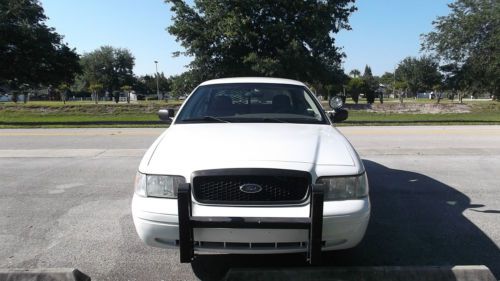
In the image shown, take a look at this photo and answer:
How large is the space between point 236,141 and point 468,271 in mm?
1999

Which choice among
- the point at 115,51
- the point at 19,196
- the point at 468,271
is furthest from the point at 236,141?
the point at 115,51

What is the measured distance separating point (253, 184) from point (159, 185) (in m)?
0.73

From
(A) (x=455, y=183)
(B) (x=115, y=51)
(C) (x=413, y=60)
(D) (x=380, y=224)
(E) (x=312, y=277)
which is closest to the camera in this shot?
(E) (x=312, y=277)

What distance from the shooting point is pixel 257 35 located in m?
22.5

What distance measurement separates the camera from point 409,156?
9.96 meters

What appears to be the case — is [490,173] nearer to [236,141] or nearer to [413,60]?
[236,141]

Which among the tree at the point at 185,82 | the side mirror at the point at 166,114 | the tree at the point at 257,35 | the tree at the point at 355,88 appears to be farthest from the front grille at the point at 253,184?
the tree at the point at 355,88

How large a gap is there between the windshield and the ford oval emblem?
5.12 feet

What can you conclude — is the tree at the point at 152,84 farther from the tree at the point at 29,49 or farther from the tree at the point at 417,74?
the tree at the point at 29,49

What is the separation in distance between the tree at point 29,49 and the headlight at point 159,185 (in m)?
20.7

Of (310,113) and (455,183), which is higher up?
(310,113)

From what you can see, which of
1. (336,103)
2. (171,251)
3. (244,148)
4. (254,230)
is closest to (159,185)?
(244,148)

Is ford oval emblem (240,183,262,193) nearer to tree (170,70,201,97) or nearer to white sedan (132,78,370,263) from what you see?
white sedan (132,78,370,263)

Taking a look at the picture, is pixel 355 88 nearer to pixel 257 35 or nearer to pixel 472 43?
pixel 472 43
